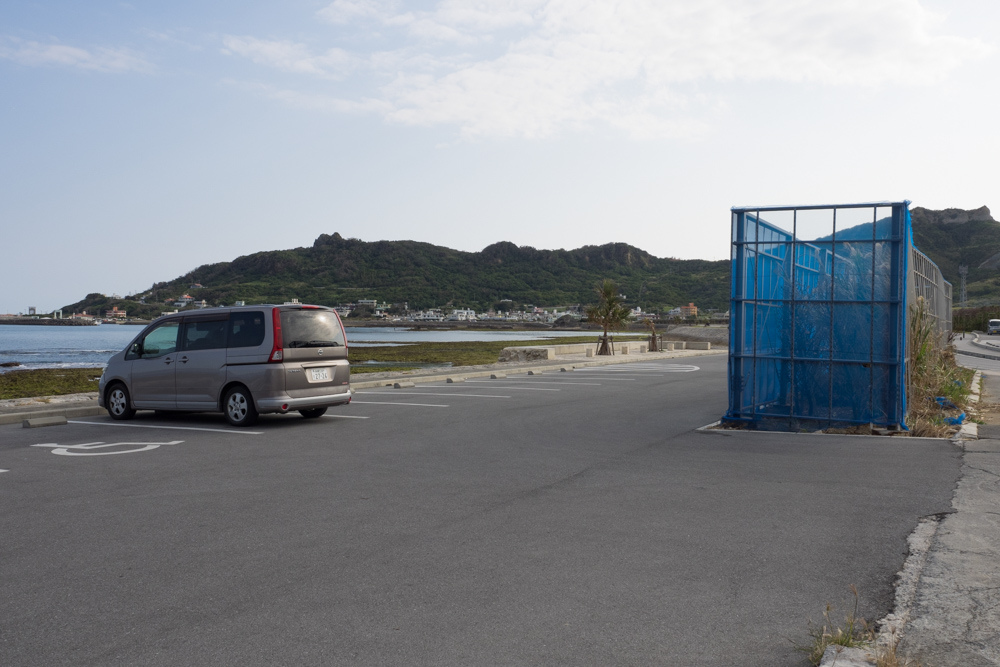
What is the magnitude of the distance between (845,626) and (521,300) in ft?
548

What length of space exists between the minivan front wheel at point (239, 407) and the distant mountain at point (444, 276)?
12961cm

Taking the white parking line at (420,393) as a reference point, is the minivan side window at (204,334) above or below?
above

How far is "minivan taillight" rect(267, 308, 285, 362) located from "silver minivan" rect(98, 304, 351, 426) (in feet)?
0.05

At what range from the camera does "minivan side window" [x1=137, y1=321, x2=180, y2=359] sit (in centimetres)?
1301

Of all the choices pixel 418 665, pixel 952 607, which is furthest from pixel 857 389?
pixel 418 665

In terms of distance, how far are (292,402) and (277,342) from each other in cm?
92

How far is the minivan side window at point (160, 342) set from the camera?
1301 centimetres

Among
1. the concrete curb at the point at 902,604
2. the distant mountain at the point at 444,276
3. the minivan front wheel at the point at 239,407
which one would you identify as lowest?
the concrete curb at the point at 902,604

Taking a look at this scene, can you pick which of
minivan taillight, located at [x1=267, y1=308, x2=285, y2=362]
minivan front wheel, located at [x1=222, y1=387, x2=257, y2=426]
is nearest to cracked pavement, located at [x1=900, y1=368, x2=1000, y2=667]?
minivan taillight, located at [x1=267, y1=308, x2=285, y2=362]

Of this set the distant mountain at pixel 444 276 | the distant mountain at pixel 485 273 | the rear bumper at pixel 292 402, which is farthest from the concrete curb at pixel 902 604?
the distant mountain at pixel 444 276

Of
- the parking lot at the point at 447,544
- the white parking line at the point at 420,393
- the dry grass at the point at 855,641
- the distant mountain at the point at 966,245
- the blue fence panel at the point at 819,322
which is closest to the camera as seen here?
the dry grass at the point at 855,641

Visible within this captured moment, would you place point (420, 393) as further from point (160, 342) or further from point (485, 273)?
point (485, 273)

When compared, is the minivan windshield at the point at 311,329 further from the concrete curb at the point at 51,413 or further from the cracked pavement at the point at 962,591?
the cracked pavement at the point at 962,591

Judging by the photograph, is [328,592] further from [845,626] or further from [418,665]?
[845,626]
